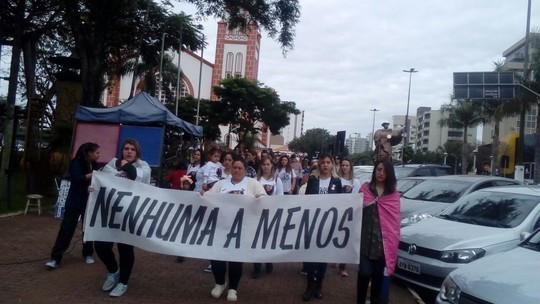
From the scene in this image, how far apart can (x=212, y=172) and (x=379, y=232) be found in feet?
13.3

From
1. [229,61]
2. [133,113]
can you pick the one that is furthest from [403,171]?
[229,61]

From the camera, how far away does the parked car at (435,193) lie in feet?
32.1

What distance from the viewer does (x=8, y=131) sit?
1222 centimetres

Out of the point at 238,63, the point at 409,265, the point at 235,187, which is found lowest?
the point at 409,265

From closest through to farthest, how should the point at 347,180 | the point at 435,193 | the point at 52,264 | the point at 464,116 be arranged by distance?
the point at 52,264
the point at 347,180
the point at 435,193
the point at 464,116

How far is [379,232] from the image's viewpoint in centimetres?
570

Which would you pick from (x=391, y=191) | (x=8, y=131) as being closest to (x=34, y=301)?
(x=391, y=191)

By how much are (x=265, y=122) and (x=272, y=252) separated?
114ft

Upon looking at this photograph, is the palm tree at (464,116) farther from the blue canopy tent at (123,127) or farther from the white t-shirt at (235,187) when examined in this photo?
the white t-shirt at (235,187)

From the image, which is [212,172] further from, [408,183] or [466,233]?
[408,183]

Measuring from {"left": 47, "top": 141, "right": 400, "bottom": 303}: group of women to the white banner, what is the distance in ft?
0.45

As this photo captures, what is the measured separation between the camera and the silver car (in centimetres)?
414

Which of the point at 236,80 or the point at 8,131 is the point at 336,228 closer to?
the point at 8,131

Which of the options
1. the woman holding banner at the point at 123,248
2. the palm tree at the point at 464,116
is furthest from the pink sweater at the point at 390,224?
the palm tree at the point at 464,116
